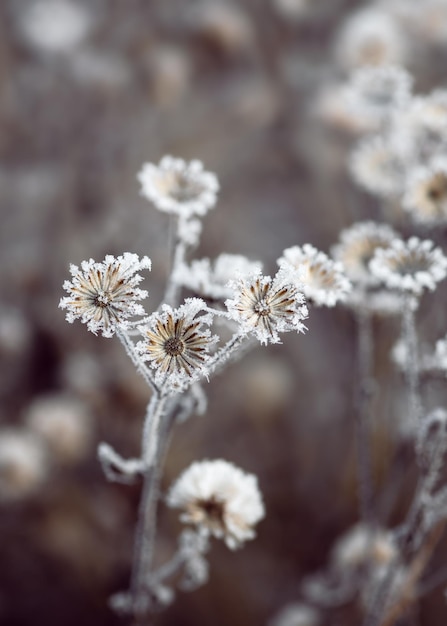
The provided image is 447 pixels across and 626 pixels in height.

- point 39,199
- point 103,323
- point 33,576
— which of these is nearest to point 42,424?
point 33,576

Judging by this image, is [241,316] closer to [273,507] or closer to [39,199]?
[273,507]

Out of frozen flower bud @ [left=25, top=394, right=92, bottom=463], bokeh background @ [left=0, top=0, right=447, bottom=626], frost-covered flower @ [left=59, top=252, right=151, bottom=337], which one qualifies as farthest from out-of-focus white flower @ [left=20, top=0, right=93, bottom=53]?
frost-covered flower @ [left=59, top=252, right=151, bottom=337]

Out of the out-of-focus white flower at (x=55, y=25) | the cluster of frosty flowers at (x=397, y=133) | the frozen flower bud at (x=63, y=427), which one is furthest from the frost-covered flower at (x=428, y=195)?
the out-of-focus white flower at (x=55, y=25)

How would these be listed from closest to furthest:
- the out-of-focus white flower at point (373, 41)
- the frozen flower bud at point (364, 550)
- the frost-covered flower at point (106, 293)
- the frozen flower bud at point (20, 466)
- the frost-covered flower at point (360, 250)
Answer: the frost-covered flower at point (106, 293), the frost-covered flower at point (360, 250), the frozen flower bud at point (364, 550), the frozen flower bud at point (20, 466), the out-of-focus white flower at point (373, 41)

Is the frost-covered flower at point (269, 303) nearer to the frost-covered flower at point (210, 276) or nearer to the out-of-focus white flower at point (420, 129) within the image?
the frost-covered flower at point (210, 276)

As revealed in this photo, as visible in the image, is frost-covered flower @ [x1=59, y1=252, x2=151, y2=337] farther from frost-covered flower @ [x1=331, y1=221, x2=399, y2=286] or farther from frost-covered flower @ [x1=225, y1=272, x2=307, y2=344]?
frost-covered flower @ [x1=331, y1=221, x2=399, y2=286]

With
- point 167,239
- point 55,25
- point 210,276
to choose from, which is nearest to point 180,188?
A: point 210,276

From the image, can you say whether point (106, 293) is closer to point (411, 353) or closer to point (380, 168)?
point (411, 353)
